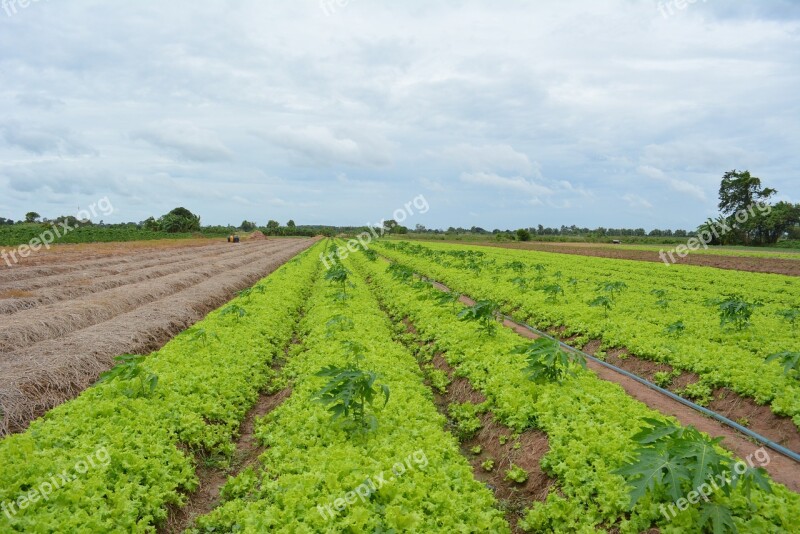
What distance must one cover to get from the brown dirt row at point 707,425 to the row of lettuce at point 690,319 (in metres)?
0.72

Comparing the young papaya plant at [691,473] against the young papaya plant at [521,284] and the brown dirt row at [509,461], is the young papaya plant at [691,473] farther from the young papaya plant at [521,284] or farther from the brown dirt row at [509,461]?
the young papaya plant at [521,284]

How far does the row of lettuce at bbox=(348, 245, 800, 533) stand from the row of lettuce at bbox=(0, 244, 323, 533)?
4.89 m

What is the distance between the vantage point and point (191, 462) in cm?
737

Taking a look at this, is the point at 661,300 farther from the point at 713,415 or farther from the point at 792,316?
the point at 713,415

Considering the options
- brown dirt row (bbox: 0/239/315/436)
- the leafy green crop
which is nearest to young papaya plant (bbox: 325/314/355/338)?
brown dirt row (bbox: 0/239/315/436)

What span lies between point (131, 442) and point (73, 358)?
5287 mm

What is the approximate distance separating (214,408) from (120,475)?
2673 millimetres

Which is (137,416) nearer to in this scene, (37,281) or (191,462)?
(191,462)

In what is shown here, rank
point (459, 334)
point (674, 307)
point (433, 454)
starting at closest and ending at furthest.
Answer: point (433, 454)
point (459, 334)
point (674, 307)

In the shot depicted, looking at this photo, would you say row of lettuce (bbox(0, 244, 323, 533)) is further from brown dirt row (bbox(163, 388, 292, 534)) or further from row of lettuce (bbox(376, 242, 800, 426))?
row of lettuce (bbox(376, 242, 800, 426))

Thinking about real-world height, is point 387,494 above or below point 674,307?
below

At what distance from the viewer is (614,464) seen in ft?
19.9

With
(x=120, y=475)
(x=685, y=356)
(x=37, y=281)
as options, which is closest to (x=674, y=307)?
(x=685, y=356)

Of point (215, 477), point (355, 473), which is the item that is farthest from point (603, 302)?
point (215, 477)
